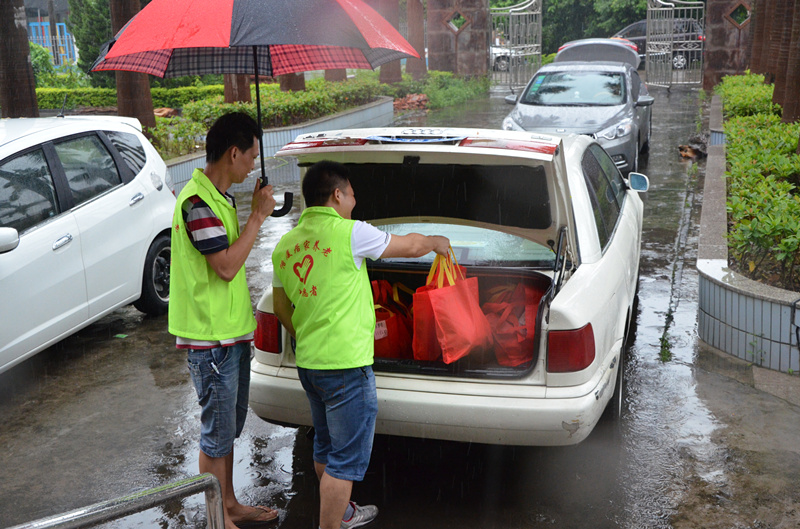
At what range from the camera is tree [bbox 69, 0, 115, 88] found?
23302mm

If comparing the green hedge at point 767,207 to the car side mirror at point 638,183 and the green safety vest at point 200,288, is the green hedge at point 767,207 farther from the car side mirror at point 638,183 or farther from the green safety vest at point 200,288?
the green safety vest at point 200,288

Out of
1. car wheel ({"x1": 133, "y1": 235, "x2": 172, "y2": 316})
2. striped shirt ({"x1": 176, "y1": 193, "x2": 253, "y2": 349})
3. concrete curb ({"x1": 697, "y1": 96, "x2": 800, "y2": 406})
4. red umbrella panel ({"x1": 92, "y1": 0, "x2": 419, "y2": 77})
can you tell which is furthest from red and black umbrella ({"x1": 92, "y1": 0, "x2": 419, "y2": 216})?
concrete curb ({"x1": 697, "y1": 96, "x2": 800, "y2": 406})

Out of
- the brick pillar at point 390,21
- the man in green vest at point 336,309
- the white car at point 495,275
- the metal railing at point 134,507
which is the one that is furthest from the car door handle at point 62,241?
the brick pillar at point 390,21

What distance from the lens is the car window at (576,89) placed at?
475 inches

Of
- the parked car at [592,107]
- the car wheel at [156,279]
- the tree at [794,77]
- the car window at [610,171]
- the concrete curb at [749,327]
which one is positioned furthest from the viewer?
the parked car at [592,107]

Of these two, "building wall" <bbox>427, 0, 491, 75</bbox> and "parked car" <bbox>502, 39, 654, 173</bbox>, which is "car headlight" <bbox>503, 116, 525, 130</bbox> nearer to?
"parked car" <bbox>502, 39, 654, 173</bbox>

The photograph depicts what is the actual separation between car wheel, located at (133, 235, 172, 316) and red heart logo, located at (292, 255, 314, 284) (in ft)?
11.6

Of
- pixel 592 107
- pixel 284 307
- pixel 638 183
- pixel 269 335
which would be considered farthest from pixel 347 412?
pixel 592 107

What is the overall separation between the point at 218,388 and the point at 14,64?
767 centimetres

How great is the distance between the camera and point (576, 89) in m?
12.4

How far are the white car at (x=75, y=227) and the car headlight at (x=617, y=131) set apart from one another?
A: 622cm

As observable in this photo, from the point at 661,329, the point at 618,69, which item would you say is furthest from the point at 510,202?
the point at 618,69

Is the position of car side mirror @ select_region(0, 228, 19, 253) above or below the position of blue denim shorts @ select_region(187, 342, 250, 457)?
above

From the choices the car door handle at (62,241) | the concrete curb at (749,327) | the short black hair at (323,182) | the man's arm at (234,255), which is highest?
the short black hair at (323,182)
